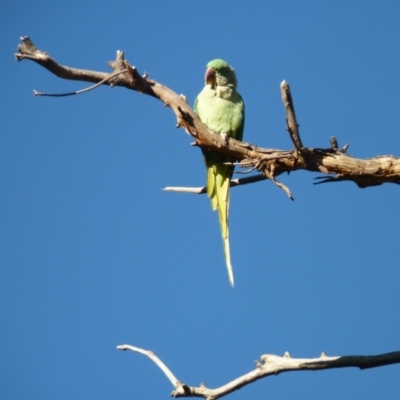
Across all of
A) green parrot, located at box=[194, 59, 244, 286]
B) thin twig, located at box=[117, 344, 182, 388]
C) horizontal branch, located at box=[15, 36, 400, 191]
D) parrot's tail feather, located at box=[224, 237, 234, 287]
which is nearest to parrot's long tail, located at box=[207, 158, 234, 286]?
green parrot, located at box=[194, 59, 244, 286]

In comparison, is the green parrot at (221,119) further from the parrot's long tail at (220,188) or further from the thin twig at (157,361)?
the thin twig at (157,361)

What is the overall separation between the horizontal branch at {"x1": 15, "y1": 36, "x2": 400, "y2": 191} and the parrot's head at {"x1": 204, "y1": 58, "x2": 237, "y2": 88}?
1.71 meters

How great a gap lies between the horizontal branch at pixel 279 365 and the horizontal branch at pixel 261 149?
104cm

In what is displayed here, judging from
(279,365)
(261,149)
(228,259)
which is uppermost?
(261,149)

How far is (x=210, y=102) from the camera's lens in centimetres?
584

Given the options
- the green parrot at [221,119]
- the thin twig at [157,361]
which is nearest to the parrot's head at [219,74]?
the green parrot at [221,119]

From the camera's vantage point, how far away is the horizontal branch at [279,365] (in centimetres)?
332

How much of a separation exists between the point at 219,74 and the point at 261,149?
2.19 m

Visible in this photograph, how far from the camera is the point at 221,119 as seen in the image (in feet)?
18.4

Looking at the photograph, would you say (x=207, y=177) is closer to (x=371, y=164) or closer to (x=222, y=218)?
(x=222, y=218)

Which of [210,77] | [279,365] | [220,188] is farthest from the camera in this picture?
[210,77]

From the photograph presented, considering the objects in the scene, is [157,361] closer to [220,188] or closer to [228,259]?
[228,259]

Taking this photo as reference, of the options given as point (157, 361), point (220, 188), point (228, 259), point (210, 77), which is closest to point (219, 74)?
point (210, 77)

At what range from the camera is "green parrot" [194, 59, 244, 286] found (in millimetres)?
5328
